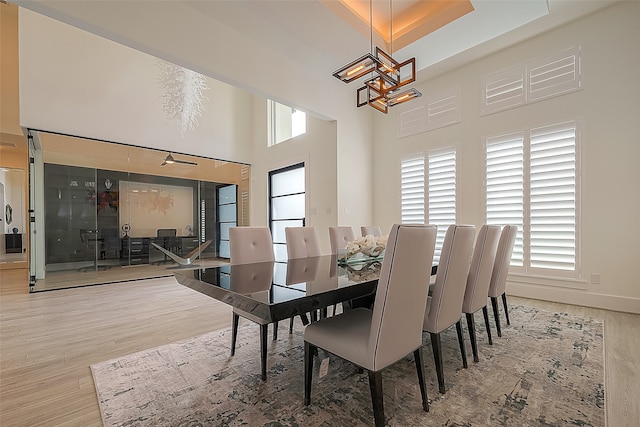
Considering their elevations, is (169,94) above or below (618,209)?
above

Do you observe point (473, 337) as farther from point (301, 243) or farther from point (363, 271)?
point (301, 243)

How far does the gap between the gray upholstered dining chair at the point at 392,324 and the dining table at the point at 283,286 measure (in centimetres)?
18

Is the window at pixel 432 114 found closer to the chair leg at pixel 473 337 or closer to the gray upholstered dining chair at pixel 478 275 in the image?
the gray upholstered dining chair at pixel 478 275

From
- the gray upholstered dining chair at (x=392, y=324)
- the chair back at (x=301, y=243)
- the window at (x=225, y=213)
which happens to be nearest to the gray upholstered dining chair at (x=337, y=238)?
the chair back at (x=301, y=243)

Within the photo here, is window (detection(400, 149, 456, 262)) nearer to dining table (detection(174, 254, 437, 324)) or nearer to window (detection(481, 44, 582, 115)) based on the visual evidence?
window (detection(481, 44, 582, 115))

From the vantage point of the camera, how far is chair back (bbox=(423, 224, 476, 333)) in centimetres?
169

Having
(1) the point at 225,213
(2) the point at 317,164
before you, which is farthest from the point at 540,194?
(1) the point at 225,213

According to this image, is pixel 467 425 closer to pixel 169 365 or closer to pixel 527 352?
pixel 527 352

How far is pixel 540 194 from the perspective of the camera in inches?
143

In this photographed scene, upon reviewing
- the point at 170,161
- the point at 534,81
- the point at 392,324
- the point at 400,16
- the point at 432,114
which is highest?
the point at 400,16

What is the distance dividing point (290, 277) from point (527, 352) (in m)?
1.98

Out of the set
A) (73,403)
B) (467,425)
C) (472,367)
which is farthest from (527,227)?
(73,403)

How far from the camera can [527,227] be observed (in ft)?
12.1

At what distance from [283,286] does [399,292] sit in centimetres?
58
